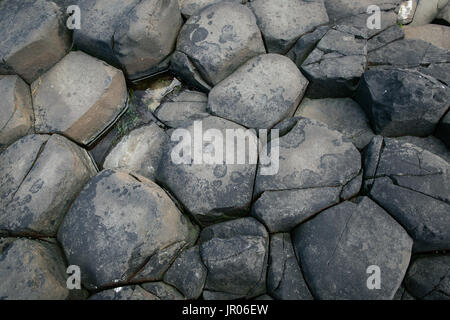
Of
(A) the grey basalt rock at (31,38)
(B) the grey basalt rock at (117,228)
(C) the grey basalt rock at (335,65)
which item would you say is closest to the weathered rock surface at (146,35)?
(A) the grey basalt rock at (31,38)

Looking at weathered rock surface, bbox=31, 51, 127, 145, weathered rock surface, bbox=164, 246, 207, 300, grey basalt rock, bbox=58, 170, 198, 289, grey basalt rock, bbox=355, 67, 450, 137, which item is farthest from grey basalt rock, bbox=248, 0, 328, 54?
weathered rock surface, bbox=164, 246, 207, 300

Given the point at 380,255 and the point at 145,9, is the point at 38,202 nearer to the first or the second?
the point at 145,9

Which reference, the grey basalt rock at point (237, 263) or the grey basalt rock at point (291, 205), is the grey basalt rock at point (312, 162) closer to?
the grey basalt rock at point (291, 205)

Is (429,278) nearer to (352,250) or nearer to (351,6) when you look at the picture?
(352,250)

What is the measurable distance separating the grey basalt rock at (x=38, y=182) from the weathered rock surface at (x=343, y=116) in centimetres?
183

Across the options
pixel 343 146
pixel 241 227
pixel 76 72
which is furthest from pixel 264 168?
pixel 76 72

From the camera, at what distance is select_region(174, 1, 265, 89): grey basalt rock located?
272 centimetres

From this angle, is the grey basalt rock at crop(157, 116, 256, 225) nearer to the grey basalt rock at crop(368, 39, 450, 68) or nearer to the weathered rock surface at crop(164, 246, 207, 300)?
the weathered rock surface at crop(164, 246, 207, 300)

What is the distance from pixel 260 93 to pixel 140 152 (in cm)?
108

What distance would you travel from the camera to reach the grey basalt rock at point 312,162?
2217mm

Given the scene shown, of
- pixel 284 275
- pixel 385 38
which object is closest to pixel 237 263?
pixel 284 275

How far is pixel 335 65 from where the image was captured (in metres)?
2.62

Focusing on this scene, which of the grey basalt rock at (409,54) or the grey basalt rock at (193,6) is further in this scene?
the grey basalt rock at (193,6)

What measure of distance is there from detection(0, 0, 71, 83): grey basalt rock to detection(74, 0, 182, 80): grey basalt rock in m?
→ 0.17
